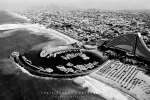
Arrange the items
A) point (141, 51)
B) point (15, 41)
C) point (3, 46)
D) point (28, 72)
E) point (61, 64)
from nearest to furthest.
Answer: point (28, 72) → point (61, 64) → point (141, 51) → point (3, 46) → point (15, 41)

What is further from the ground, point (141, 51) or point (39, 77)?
point (141, 51)

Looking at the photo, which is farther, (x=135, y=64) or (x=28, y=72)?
(x=135, y=64)

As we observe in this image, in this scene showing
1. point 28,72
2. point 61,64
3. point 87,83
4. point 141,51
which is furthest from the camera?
point 141,51

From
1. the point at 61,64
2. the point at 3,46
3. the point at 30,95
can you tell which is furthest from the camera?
the point at 3,46

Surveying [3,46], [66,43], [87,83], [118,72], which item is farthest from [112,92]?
[3,46]

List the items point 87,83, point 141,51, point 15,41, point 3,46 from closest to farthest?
1. point 87,83
2. point 141,51
3. point 3,46
4. point 15,41

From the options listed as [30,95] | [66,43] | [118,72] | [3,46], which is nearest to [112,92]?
[118,72]

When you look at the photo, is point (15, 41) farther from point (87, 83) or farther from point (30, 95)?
point (87, 83)

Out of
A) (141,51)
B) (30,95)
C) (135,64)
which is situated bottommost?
(30,95)

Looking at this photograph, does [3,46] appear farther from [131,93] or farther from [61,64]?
[131,93]
